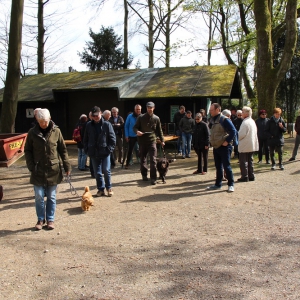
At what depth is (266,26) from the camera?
12.2m

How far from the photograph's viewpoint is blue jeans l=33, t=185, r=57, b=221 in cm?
541

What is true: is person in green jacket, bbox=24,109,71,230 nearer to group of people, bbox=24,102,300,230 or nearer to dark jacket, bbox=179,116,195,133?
group of people, bbox=24,102,300,230

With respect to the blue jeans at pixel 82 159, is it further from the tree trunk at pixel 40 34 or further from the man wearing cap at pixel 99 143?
the tree trunk at pixel 40 34

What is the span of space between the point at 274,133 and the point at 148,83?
859 centimetres

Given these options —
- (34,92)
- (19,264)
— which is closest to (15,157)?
(19,264)

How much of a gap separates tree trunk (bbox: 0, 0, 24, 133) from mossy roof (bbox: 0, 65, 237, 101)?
400 centimetres

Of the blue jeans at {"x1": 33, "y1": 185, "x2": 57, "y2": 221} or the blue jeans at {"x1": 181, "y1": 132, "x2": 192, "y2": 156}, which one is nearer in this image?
the blue jeans at {"x1": 33, "y1": 185, "x2": 57, "y2": 221}

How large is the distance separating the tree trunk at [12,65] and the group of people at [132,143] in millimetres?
3820

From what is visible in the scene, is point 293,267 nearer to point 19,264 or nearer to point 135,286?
point 135,286

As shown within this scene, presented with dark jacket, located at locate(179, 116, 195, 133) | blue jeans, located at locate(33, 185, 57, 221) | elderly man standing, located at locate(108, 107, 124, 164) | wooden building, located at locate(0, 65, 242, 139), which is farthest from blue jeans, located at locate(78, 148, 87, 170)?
wooden building, located at locate(0, 65, 242, 139)

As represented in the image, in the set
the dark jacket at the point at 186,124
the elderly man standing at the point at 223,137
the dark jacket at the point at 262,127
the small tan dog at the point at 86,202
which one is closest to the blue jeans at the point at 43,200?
the small tan dog at the point at 86,202

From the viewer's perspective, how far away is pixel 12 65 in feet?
41.5

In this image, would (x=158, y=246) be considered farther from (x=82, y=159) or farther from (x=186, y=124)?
(x=186, y=124)

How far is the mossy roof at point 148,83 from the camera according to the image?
15411mm
